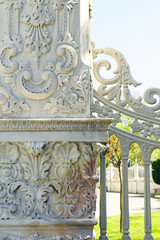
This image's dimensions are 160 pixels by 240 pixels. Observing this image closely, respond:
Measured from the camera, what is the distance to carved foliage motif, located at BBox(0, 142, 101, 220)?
129 inches

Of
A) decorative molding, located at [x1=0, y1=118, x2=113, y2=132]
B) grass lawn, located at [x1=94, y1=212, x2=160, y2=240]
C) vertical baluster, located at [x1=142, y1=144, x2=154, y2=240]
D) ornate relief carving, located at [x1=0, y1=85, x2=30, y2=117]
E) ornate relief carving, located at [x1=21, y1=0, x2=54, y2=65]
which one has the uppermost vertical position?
ornate relief carving, located at [x1=21, y1=0, x2=54, y2=65]

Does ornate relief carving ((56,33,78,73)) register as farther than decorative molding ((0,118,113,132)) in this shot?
Yes

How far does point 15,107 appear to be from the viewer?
335cm

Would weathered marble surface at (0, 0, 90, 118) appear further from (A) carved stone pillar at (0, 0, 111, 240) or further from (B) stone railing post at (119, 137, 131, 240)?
(B) stone railing post at (119, 137, 131, 240)

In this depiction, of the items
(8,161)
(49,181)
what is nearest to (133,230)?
(49,181)

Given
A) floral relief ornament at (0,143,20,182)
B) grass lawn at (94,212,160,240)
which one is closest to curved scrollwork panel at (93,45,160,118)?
floral relief ornament at (0,143,20,182)

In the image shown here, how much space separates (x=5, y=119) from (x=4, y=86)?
33 centimetres

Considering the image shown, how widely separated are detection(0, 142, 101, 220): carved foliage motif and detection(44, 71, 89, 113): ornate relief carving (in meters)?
0.30

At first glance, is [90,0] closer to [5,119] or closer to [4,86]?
[4,86]

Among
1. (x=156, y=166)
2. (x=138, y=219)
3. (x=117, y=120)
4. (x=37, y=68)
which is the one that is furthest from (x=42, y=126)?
(x=156, y=166)

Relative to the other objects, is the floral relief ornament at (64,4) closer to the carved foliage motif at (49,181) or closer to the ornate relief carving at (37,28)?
the ornate relief carving at (37,28)

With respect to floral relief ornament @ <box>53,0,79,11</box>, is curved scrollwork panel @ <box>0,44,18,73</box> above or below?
below

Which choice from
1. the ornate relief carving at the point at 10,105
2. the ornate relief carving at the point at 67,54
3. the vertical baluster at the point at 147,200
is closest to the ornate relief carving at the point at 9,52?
the ornate relief carving at the point at 10,105

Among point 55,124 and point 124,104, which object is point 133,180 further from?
point 55,124
